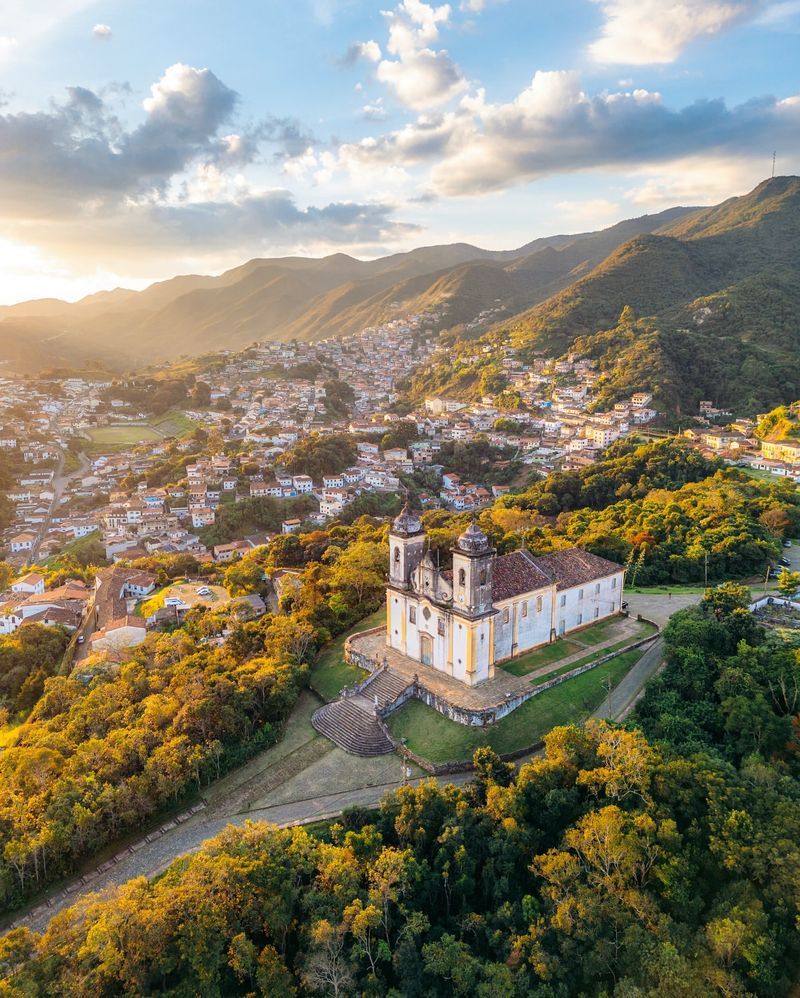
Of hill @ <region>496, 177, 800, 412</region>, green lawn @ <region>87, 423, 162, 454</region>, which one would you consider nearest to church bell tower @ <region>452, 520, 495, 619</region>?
hill @ <region>496, 177, 800, 412</region>

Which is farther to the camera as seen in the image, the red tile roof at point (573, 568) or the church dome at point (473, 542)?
the red tile roof at point (573, 568)

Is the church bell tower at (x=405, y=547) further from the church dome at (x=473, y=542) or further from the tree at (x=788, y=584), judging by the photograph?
the tree at (x=788, y=584)

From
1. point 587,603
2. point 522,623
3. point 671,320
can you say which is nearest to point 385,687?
point 522,623

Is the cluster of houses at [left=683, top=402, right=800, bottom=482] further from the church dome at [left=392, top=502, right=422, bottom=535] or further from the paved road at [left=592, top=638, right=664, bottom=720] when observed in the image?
the church dome at [left=392, top=502, right=422, bottom=535]

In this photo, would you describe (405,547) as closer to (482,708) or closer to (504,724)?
(482,708)

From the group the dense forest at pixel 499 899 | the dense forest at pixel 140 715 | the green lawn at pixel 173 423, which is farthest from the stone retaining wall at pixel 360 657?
the green lawn at pixel 173 423
